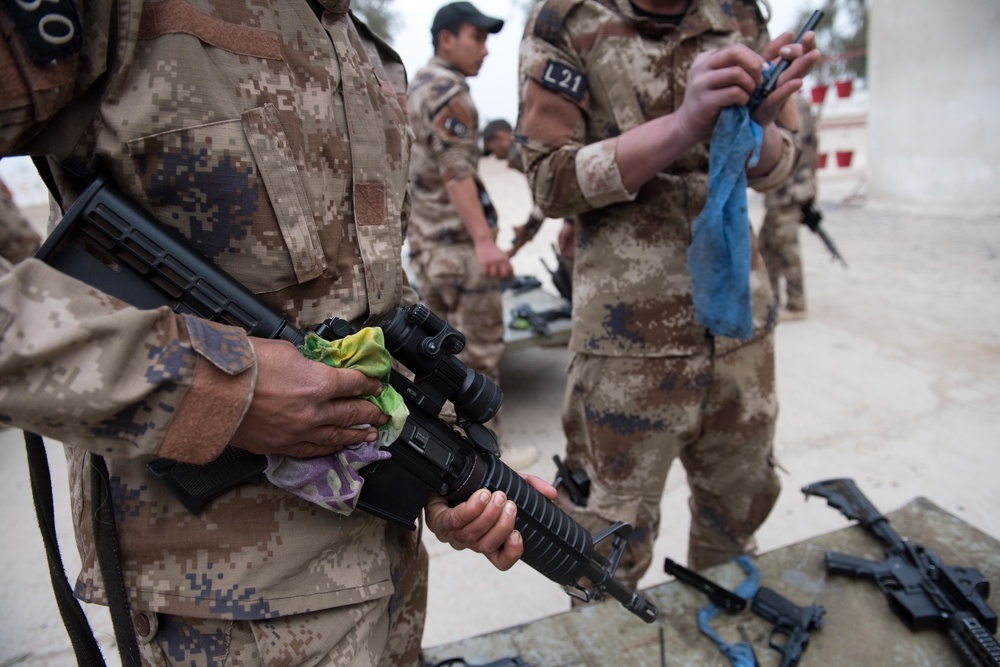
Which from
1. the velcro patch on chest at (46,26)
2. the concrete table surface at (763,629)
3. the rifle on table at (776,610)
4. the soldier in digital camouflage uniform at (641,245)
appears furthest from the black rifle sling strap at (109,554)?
the rifle on table at (776,610)

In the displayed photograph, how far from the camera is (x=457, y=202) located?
301cm

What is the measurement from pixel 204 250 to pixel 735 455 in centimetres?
143

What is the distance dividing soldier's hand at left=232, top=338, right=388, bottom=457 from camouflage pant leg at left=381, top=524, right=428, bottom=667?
1.03 feet

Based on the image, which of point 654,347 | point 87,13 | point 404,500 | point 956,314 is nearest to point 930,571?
point 654,347

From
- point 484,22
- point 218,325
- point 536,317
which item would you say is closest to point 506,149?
point 536,317

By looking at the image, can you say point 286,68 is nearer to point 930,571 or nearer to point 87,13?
point 87,13

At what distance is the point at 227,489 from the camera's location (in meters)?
0.86

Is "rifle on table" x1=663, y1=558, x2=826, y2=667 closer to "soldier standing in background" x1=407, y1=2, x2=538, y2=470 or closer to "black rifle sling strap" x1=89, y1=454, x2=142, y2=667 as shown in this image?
"black rifle sling strap" x1=89, y1=454, x2=142, y2=667

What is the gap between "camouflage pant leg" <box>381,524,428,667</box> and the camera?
3.54ft

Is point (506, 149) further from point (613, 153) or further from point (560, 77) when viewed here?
point (613, 153)

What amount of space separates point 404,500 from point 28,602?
233 centimetres

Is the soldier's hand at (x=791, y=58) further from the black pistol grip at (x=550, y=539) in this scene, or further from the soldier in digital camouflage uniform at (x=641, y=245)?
the black pistol grip at (x=550, y=539)

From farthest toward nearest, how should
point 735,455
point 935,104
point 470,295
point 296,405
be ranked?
point 935,104 → point 470,295 → point 735,455 → point 296,405

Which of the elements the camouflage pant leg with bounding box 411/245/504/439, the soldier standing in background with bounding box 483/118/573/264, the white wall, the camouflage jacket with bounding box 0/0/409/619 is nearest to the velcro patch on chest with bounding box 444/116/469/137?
the camouflage pant leg with bounding box 411/245/504/439
